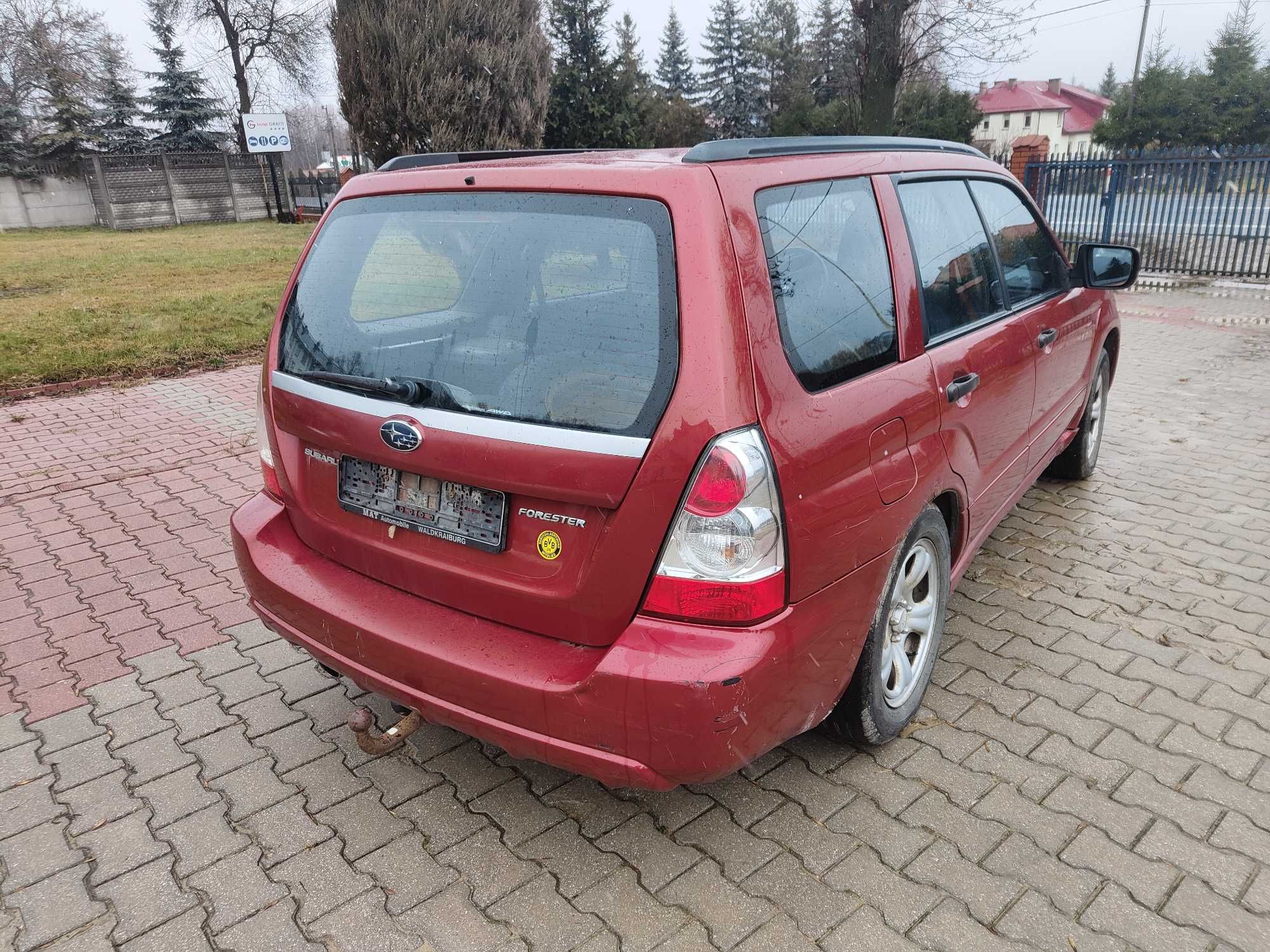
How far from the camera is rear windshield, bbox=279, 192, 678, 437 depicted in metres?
1.98

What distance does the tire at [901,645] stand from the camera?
2.48m

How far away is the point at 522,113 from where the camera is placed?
11.1 meters

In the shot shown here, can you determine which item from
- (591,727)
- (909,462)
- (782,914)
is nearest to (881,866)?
(782,914)

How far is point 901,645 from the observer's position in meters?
2.77

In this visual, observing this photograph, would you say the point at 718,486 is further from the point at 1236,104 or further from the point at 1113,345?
the point at 1236,104

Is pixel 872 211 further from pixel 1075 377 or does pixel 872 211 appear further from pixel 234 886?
pixel 234 886

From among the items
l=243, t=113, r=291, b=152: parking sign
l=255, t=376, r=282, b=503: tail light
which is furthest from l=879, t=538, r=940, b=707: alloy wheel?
l=243, t=113, r=291, b=152: parking sign

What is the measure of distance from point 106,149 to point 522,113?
33.1m

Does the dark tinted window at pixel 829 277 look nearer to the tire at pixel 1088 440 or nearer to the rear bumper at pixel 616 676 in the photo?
the rear bumper at pixel 616 676

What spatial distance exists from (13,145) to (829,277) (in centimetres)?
3896

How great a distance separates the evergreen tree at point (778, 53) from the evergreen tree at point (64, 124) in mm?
31253

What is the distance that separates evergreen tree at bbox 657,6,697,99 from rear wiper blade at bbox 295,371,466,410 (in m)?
59.3

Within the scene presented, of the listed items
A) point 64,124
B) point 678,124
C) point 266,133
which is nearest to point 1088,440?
point 266,133

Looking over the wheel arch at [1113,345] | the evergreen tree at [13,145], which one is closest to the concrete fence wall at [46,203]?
the evergreen tree at [13,145]
